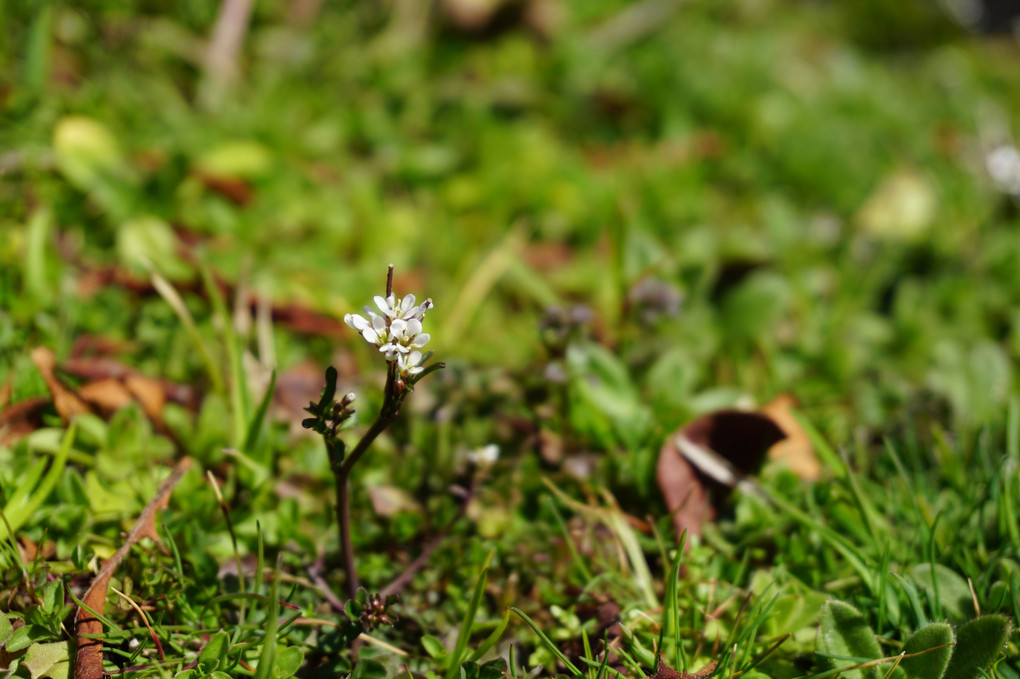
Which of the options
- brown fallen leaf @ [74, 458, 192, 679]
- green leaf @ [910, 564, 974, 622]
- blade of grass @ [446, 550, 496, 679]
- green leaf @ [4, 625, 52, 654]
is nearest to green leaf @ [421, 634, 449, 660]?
blade of grass @ [446, 550, 496, 679]

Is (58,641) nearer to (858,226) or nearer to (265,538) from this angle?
(265,538)

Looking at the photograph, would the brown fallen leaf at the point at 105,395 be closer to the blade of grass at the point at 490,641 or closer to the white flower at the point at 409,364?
the white flower at the point at 409,364

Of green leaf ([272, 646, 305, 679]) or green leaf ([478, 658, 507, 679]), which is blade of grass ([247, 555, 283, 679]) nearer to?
green leaf ([272, 646, 305, 679])

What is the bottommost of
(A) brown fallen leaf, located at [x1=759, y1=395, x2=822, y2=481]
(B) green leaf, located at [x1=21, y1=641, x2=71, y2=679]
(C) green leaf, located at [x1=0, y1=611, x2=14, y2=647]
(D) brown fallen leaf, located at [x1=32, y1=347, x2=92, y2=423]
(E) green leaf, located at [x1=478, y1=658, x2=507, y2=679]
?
(A) brown fallen leaf, located at [x1=759, y1=395, x2=822, y2=481]

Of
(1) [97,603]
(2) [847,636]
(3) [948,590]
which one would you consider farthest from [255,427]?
(3) [948,590]

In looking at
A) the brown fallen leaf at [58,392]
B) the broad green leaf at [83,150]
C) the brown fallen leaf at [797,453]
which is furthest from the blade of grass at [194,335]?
the brown fallen leaf at [797,453]

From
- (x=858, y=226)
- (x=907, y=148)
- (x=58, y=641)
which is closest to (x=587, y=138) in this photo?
(x=858, y=226)

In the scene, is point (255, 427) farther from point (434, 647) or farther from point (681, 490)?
point (681, 490)
